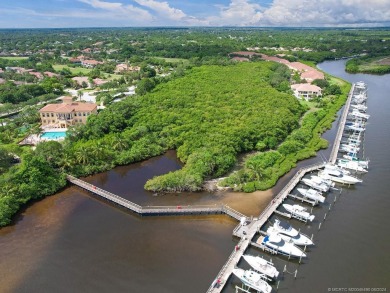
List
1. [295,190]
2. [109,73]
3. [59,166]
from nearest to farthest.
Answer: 1. [295,190]
2. [59,166]
3. [109,73]

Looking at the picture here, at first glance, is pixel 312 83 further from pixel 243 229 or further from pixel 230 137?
pixel 243 229

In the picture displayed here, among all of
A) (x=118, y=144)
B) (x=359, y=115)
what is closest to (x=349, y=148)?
(x=359, y=115)

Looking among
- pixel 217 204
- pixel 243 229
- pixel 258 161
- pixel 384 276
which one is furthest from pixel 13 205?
pixel 384 276

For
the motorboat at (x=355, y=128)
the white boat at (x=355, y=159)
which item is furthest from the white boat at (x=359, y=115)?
the white boat at (x=355, y=159)

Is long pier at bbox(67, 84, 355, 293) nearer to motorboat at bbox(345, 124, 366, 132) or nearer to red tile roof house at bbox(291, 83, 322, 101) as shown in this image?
motorboat at bbox(345, 124, 366, 132)

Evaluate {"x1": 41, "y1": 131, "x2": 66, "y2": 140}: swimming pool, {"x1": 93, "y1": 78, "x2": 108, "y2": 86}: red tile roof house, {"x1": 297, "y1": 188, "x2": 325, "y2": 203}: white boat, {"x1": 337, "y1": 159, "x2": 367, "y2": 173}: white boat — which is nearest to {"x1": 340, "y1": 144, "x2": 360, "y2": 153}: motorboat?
{"x1": 337, "y1": 159, "x2": 367, "y2": 173}: white boat

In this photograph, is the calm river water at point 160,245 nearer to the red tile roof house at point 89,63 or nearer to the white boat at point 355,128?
the white boat at point 355,128

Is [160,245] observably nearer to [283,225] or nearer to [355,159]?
[283,225]
